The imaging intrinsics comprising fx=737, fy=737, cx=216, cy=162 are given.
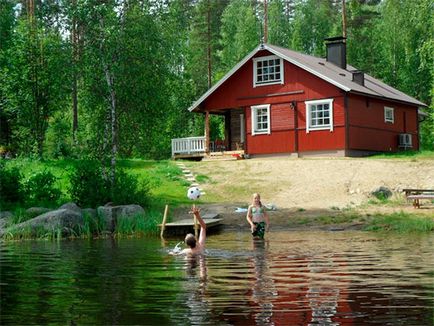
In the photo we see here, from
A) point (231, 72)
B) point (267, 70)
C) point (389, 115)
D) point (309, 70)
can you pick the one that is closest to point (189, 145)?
point (231, 72)

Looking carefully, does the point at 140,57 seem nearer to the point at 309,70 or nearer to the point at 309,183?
the point at 309,183

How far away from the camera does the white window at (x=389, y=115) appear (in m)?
41.2

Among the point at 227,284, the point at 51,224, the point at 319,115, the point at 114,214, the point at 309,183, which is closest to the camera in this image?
the point at 227,284

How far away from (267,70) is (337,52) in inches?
254

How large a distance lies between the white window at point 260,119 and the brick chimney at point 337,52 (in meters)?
6.95

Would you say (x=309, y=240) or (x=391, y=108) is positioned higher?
(x=391, y=108)

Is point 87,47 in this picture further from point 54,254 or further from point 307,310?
point 307,310

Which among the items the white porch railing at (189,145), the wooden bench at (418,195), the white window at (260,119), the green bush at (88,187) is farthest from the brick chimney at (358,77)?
the green bush at (88,187)

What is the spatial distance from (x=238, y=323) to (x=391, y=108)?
35651 millimetres

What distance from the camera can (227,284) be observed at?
36.1 feet

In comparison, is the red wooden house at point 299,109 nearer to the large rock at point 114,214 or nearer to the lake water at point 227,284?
the large rock at point 114,214

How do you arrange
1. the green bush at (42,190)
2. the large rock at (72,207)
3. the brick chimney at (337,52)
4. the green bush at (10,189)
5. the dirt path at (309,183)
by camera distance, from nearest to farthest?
the large rock at (72,207) → the dirt path at (309,183) → the green bush at (10,189) → the green bush at (42,190) → the brick chimney at (337,52)

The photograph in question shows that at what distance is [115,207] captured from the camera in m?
23.3

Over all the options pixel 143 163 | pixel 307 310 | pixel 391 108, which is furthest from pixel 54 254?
pixel 391 108
